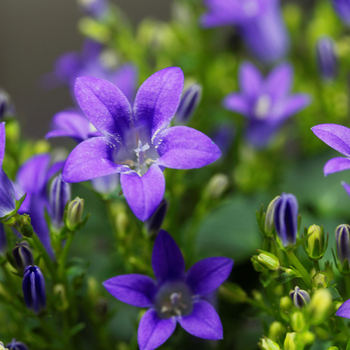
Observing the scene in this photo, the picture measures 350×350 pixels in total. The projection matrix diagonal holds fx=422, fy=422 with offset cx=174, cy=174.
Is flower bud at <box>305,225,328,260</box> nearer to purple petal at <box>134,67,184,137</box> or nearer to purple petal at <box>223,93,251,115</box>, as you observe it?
purple petal at <box>134,67,184,137</box>

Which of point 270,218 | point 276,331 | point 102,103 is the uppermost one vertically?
point 102,103

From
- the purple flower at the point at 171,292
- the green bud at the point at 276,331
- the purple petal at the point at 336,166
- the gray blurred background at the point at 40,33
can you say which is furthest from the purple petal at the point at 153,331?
the gray blurred background at the point at 40,33

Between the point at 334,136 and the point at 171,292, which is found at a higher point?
the point at 334,136

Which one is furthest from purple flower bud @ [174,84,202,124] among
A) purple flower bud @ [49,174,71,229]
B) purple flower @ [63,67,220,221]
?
purple flower bud @ [49,174,71,229]

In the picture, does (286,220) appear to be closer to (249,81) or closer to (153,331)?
(153,331)

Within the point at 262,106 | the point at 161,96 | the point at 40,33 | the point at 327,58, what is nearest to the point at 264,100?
the point at 262,106

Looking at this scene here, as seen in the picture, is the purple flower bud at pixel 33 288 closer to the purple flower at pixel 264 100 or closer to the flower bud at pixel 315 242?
the flower bud at pixel 315 242
